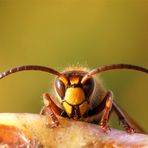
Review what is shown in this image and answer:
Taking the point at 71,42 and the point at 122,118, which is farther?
the point at 71,42

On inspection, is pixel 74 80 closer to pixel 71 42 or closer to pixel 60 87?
pixel 60 87

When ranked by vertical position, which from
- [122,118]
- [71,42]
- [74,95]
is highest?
[71,42]

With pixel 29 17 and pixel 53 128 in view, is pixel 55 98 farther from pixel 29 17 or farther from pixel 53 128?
pixel 29 17

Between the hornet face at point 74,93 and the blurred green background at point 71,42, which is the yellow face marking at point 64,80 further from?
the blurred green background at point 71,42

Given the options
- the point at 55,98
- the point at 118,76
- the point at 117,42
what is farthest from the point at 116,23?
the point at 55,98

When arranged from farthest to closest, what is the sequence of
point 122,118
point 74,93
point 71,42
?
point 71,42 → point 122,118 → point 74,93

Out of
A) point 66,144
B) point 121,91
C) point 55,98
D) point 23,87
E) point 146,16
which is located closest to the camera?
point 66,144

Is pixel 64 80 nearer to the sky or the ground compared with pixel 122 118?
nearer to the sky

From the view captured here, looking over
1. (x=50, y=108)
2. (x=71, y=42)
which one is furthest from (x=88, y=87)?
(x=71, y=42)

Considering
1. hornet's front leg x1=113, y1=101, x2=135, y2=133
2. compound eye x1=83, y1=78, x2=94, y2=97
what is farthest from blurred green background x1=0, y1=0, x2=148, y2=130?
compound eye x1=83, y1=78, x2=94, y2=97
